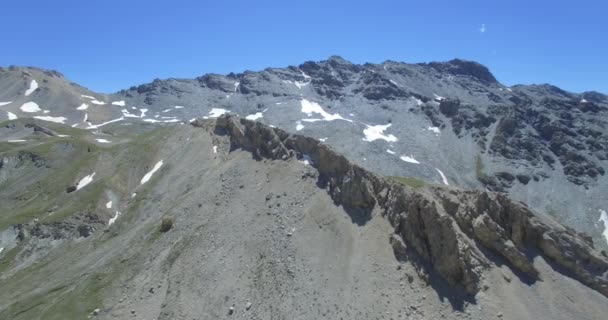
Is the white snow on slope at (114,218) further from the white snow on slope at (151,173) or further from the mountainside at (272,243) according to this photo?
the white snow on slope at (151,173)

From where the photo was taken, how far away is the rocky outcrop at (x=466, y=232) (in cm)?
4178

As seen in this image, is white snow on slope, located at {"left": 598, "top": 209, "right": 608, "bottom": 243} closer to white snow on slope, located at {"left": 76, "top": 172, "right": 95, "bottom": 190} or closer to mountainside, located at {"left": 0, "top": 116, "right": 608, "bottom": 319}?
mountainside, located at {"left": 0, "top": 116, "right": 608, "bottom": 319}

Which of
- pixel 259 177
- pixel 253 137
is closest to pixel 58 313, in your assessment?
pixel 259 177

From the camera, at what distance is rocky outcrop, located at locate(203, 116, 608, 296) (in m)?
41.8

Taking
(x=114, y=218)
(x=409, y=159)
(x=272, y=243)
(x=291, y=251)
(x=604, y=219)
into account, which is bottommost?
(x=604, y=219)

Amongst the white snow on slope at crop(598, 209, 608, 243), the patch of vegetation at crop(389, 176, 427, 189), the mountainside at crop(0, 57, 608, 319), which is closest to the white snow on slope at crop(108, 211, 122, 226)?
the mountainside at crop(0, 57, 608, 319)

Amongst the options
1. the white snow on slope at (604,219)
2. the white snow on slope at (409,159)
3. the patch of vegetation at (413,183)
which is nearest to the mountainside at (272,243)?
the patch of vegetation at (413,183)

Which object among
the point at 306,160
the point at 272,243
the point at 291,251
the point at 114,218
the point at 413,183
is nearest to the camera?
the point at 291,251

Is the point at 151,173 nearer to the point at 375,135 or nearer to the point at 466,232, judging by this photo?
the point at 466,232

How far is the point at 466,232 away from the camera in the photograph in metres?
44.8

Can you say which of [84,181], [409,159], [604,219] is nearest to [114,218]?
[84,181]

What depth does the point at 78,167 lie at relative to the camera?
8819cm

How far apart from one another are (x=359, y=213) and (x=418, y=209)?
252 inches

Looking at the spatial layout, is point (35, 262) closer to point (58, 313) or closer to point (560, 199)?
point (58, 313)
